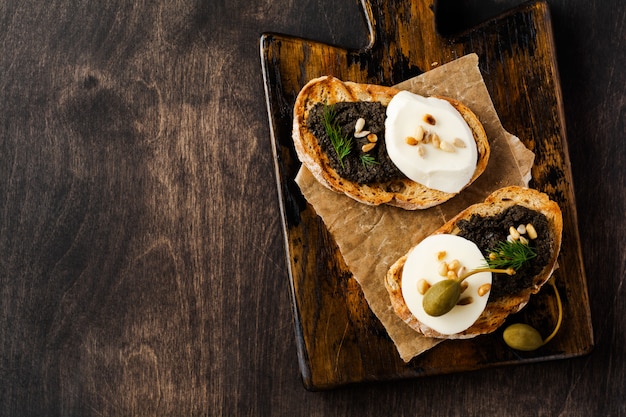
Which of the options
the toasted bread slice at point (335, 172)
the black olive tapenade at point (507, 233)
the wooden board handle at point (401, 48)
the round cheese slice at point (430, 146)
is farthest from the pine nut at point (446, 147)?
the wooden board handle at point (401, 48)

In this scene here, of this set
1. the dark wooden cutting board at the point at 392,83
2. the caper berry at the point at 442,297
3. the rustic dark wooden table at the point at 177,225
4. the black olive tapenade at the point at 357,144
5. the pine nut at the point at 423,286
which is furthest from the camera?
the rustic dark wooden table at the point at 177,225

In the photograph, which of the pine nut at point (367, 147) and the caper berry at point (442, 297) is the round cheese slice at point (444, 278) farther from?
the pine nut at point (367, 147)

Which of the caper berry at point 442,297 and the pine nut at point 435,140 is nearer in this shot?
the caper berry at point 442,297

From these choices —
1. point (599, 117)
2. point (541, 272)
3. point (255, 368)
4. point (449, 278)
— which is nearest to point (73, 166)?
point (255, 368)

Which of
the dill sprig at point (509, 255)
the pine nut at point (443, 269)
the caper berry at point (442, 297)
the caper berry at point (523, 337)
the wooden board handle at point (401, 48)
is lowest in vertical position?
the caper berry at point (523, 337)

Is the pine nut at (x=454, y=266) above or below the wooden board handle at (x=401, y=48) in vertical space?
below

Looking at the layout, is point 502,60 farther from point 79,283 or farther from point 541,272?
point 79,283

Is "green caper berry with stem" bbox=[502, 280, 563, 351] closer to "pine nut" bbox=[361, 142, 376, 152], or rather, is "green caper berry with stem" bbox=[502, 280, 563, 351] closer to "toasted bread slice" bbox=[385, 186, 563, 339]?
"toasted bread slice" bbox=[385, 186, 563, 339]

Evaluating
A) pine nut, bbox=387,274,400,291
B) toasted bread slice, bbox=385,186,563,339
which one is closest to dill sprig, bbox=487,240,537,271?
toasted bread slice, bbox=385,186,563,339
